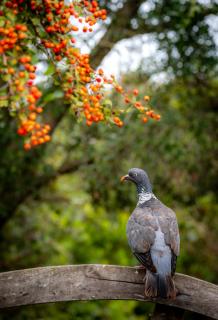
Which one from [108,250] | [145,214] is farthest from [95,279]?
[108,250]

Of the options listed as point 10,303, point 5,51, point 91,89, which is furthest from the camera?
point 91,89

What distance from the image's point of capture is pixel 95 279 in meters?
2.74

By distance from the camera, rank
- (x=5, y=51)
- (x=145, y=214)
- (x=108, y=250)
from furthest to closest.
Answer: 1. (x=108, y=250)
2. (x=145, y=214)
3. (x=5, y=51)

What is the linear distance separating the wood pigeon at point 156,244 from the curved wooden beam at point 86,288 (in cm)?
7

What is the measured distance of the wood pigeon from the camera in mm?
2844

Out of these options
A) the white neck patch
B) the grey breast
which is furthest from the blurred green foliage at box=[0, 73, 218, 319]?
the grey breast

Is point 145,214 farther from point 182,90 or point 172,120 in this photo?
point 182,90

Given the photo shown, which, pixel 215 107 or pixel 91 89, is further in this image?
pixel 215 107

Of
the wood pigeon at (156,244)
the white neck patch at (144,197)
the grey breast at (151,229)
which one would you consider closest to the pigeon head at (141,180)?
the white neck patch at (144,197)

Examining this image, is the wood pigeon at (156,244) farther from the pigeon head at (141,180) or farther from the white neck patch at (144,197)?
the pigeon head at (141,180)

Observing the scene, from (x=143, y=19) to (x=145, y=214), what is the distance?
11.6 ft

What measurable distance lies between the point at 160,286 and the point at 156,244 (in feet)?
1.58

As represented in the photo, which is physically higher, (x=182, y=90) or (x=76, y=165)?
(x=182, y=90)

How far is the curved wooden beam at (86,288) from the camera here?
266 centimetres
